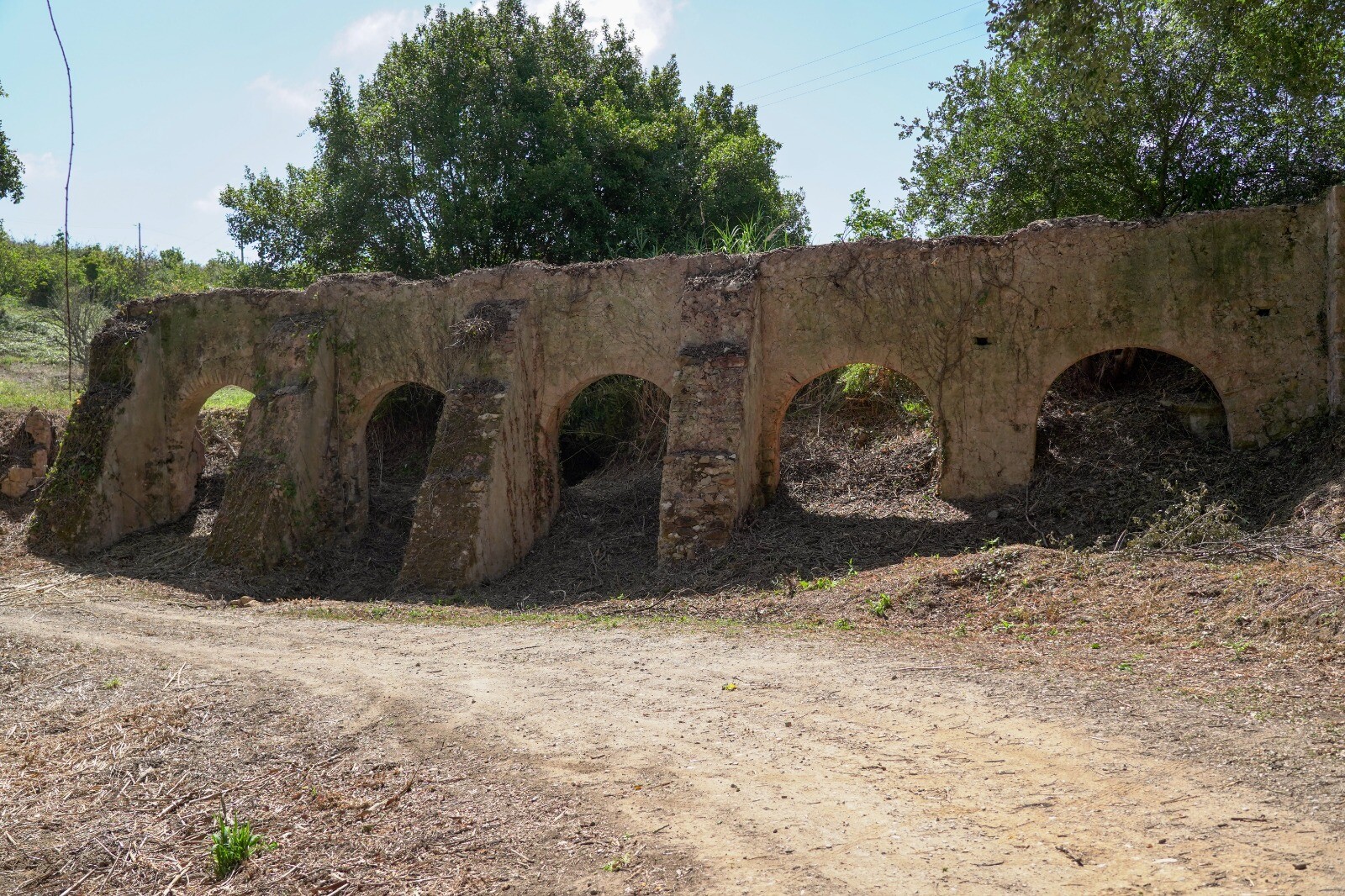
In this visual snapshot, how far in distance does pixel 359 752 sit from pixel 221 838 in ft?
3.08

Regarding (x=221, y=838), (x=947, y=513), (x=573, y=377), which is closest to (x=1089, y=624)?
(x=947, y=513)

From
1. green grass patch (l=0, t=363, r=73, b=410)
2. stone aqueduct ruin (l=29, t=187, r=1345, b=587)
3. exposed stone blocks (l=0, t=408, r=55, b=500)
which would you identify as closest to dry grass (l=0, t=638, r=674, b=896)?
stone aqueduct ruin (l=29, t=187, r=1345, b=587)

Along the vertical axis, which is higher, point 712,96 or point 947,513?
point 712,96

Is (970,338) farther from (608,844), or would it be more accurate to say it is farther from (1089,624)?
(608,844)

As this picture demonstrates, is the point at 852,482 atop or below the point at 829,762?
atop

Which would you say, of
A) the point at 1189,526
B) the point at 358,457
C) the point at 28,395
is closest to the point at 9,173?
the point at 28,395

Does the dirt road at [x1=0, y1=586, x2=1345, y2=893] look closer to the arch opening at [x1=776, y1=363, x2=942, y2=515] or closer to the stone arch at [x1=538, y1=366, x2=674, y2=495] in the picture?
the arch opening at [x1=776, y1=363, x2=942, y2=515]

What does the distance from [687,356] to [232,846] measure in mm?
7214

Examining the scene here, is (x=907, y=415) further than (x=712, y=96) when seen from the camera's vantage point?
No

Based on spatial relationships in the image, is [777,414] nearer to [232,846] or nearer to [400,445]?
[400,445]

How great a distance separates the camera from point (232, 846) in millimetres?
→ 4988

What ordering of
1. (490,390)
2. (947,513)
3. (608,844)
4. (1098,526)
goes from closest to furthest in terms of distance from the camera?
(608,844) < (1098,526) < (947,513) < (490,390)

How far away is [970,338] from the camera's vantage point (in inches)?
432

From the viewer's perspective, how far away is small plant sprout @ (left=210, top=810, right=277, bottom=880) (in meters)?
4.92
